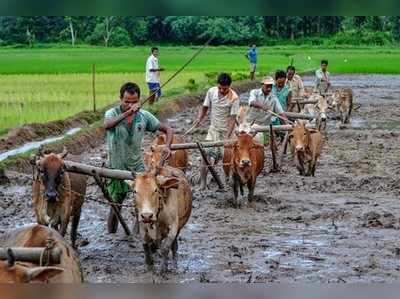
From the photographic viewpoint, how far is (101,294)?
2.70m

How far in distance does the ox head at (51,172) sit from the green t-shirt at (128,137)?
2.70ft

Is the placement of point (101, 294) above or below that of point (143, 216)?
above

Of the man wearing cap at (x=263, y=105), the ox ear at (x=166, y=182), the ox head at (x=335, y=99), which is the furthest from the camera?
the ox head at (x=335, y=99)

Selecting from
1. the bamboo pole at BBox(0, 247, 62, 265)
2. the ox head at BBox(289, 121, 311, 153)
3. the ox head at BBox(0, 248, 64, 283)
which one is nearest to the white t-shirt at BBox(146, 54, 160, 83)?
the ox head at BBox(289, 121, 311, 153)

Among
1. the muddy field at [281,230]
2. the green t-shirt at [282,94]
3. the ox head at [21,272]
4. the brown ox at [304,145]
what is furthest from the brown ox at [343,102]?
the ox head at [21,272]

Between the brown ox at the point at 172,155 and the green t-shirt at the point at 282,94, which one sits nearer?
the brown ox at the point at 172,155

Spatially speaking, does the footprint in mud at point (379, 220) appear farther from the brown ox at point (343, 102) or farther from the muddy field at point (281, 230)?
the brown ox at point (343, 102)

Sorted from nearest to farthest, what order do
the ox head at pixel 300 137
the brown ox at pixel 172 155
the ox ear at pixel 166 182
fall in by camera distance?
the ox ear at pixel 166 182 < the brown ox at pixel 172 155 < the ox head at pixel 300 137

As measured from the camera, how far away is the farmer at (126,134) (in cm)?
717

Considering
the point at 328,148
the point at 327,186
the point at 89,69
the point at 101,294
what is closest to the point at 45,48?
the point at 89,69

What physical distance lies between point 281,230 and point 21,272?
5.86 m

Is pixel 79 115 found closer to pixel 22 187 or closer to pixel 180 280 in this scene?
pixel 22 187

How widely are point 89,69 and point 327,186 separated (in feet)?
95.0

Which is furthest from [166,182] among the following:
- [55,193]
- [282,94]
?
[282,94]
